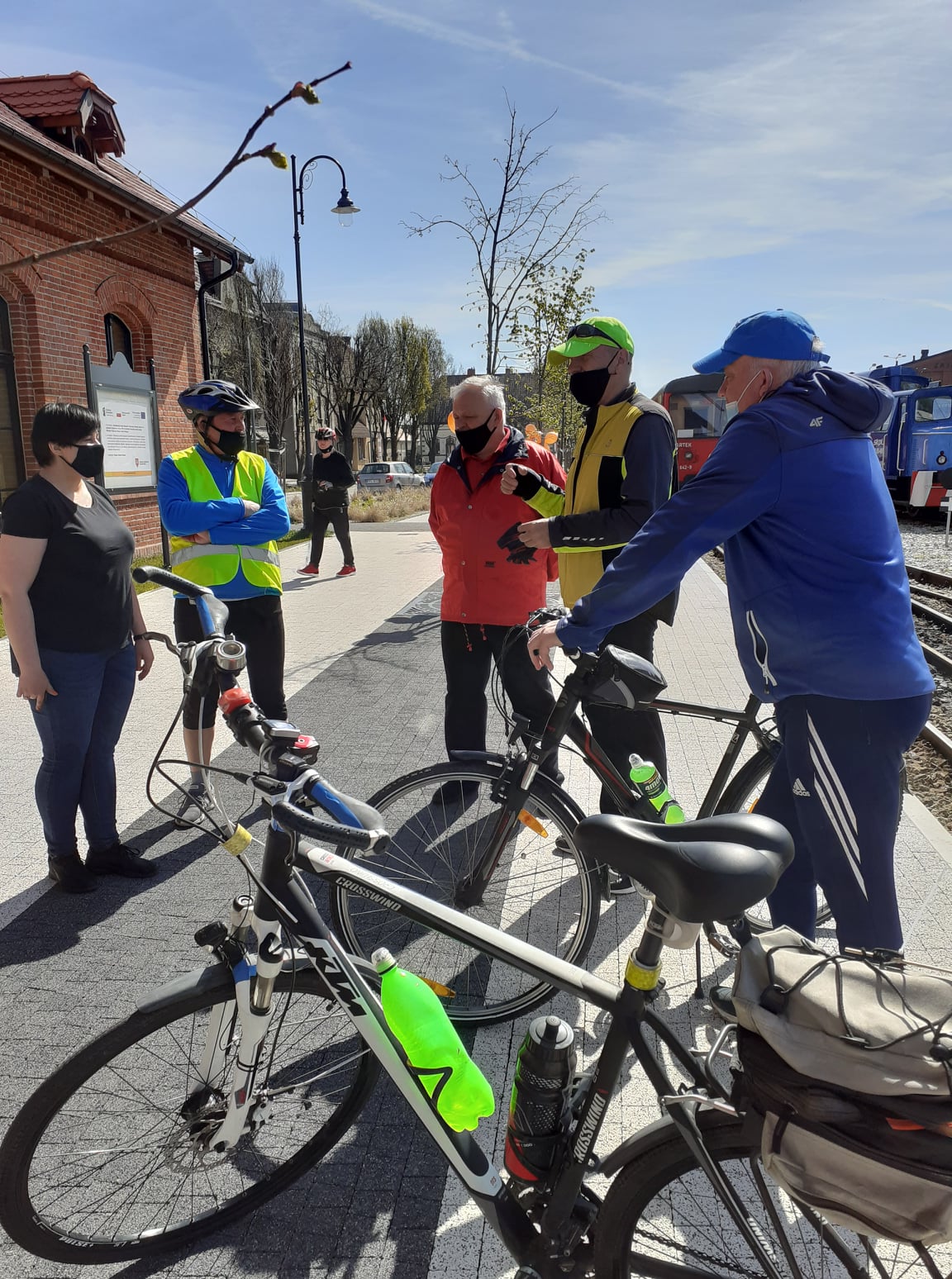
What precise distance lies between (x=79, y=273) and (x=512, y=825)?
11.6m

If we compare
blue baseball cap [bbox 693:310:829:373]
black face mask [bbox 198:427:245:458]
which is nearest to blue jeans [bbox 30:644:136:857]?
black face mask [bbox 198:427:245:458]

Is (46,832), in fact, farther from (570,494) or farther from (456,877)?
(570,494)

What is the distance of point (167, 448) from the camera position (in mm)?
13414

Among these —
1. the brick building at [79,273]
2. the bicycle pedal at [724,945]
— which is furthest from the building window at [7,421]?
the bicycle pedal at [724,945]

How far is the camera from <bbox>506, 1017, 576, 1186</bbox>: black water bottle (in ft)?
5.70

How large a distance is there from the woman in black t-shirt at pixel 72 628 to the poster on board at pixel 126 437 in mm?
8140

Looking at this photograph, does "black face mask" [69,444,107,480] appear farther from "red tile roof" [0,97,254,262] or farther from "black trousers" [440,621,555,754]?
"red tile roof" [0,97,254,262]

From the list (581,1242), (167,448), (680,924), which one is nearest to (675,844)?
(680,924)

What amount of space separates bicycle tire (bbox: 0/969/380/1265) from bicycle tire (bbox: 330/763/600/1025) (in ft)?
1.63

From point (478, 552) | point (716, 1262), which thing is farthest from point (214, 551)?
point (716, 1262)

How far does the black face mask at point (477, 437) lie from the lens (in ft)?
13.8

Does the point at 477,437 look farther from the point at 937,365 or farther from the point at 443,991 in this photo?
the point at 937,365

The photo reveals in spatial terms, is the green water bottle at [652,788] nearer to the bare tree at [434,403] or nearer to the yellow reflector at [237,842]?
the yellow reflector at [237,842]

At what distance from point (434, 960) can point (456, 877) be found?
434 mm
